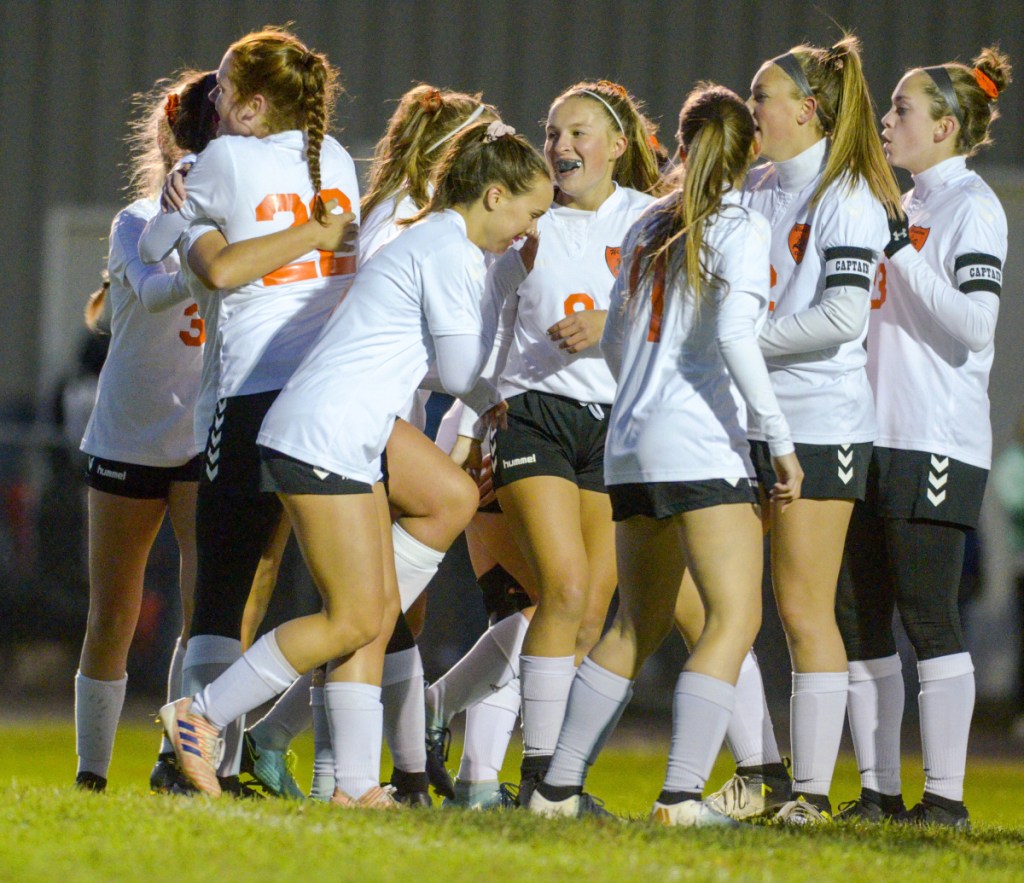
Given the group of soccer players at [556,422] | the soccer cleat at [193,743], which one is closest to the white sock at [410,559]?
the group of soccer players at [556,422]

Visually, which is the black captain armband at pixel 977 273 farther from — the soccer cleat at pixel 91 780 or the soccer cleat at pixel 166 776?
the soccer cleat at pixel 91 780

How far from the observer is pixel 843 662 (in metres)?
4.23

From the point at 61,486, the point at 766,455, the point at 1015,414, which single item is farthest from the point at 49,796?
the point at 1015,414

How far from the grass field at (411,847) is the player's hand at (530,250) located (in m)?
1.61

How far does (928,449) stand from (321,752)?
1894mm

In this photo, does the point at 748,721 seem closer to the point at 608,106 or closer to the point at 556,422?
the point at 556,422

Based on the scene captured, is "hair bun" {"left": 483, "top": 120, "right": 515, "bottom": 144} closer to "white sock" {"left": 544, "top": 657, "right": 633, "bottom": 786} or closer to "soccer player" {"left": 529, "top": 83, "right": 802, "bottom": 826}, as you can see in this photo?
"soccer player" {"left": 529, "top": 83, "right": 802, "bottom": 826}

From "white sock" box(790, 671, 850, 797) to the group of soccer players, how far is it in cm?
1

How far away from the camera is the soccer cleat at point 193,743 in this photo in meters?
3.62

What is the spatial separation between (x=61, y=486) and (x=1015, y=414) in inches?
275

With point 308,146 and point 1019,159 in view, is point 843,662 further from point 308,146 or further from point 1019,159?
point 1019,159

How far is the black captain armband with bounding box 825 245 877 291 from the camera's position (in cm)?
400

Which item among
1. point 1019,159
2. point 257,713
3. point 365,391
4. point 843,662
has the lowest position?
point 257,713

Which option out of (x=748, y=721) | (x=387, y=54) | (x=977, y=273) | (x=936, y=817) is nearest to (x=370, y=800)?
(x=748, y=721)
